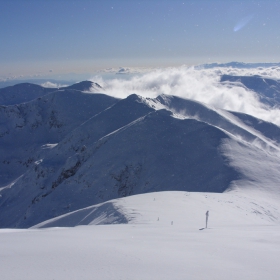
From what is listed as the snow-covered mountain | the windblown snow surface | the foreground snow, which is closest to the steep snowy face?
the windblown snow surface

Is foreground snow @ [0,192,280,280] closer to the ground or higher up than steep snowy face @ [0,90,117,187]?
higher up

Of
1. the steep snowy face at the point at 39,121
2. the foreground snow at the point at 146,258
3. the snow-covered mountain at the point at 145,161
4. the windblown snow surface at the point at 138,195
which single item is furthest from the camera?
the steep snowy face at the point at 39,121

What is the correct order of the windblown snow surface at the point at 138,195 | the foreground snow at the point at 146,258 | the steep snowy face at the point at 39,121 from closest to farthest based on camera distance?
the foreground snow at the point at 146,258, the windblown snow surface at the point at 138,195, the steep snowy face at the point at 39,121

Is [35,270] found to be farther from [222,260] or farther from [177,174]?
[177,174]

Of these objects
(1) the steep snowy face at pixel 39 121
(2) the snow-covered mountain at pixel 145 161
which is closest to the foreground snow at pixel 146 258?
(2) the snow-covered mountain at pixel 145 161

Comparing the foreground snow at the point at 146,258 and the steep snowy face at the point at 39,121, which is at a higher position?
the foreground snow at the point at 146,258

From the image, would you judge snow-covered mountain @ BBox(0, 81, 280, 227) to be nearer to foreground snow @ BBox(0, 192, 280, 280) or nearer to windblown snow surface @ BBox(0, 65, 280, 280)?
windblown snow surface @ BBox(0, 65, 280, 280)

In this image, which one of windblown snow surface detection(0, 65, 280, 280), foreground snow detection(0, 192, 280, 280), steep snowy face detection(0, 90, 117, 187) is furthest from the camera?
steep snowy face detection(0, 90, 117, 187)

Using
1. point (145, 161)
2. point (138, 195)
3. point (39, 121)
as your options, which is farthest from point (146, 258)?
point (39, 121)

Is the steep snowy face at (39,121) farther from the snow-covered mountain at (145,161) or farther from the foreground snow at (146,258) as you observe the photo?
the foreground snow at (146,258)
